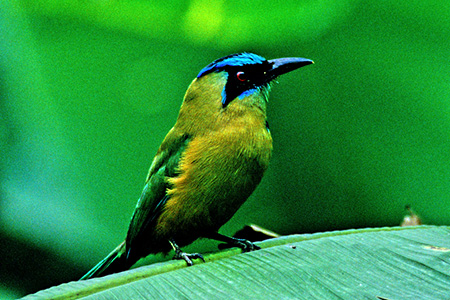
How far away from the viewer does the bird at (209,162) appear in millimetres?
2582

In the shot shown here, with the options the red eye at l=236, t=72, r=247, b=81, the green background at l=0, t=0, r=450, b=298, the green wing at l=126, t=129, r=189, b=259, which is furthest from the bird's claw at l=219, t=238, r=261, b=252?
the green background at l=0, t=0, r=450, b=298

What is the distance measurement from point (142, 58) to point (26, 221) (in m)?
1.43

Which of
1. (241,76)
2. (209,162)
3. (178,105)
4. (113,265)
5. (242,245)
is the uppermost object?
(241,76)

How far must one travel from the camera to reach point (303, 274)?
1.99 metres

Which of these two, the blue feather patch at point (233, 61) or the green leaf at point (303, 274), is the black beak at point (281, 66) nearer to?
the blue feather patch at point (233, 61)

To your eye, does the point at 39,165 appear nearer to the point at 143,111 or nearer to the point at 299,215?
the point at 143,111

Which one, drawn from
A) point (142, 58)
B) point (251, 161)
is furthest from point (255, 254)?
point (142, 58)

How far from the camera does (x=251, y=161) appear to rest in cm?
259

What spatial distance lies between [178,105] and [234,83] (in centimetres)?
121

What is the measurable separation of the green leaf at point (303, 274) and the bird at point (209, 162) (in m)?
0.31

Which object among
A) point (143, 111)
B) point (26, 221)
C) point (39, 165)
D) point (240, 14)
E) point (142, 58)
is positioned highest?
point (240, 14)

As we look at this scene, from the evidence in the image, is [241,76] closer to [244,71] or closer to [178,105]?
[244,71]

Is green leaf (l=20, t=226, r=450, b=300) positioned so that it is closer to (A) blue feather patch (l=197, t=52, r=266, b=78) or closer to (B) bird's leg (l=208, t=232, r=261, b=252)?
(B) bird's leg (l=208, t=232, r=261, b=252)

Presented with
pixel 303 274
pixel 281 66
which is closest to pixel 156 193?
pixel 281 66
